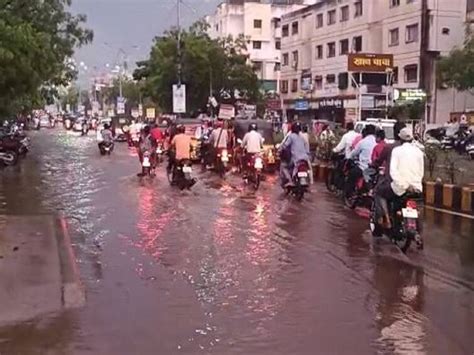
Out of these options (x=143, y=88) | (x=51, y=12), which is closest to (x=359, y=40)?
(x=143, y=88)

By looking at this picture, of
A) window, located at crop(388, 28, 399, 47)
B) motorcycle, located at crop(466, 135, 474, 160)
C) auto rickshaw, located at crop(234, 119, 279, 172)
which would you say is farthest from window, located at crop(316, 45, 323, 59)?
auto rickshaw, located at crop(234, 119, 279, 172)

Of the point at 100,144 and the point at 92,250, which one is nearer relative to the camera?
the point at 92,250

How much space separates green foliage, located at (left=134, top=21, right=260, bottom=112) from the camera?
5809cm

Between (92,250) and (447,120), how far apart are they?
4613cm

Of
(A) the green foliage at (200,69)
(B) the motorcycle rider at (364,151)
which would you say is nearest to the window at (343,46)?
(A) the green foliage at (200,69)

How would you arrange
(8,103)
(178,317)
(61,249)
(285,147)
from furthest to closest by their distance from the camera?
(8,103)
(285,147)
(61,249)
(178,317)

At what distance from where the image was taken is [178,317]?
7344 millimetres

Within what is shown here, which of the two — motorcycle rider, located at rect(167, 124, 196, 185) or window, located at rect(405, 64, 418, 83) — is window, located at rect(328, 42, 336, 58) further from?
motorcycle rider, located at rect(167, 124, 196, 185)

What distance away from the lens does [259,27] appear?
88.8 metres

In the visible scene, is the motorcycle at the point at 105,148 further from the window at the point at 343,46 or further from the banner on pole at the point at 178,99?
the window at the point at 343,46

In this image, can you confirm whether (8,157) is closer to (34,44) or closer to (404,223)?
(34,44)

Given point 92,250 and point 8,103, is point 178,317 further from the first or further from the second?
point 8,103

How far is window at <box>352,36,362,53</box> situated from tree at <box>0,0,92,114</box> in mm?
23137

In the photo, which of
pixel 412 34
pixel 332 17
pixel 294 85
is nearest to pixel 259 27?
pixel 294 85
